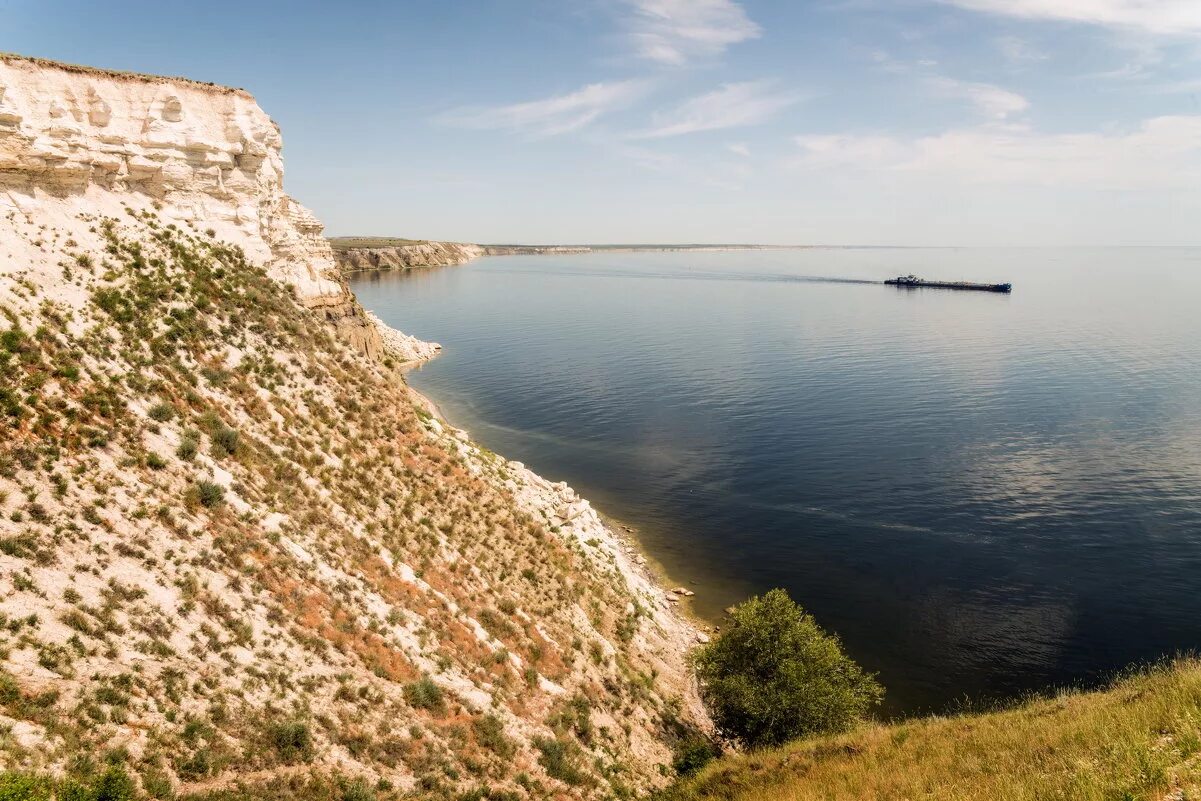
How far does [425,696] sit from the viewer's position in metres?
20.2

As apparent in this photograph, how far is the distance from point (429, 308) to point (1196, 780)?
173836 millimetres

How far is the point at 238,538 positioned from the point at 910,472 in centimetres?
5514

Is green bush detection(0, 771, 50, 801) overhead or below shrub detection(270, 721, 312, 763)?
overhead

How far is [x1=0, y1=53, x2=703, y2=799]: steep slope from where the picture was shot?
49.2ft

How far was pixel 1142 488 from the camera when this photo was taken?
173 feet

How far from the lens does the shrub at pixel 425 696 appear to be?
19922mm

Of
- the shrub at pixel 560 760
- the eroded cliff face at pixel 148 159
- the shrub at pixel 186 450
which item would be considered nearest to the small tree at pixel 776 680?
the shrub at pixel 560 760

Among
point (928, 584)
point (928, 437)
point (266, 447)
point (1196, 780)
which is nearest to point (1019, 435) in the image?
point (928, 437)

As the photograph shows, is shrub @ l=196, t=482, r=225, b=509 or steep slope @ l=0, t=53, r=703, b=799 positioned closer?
steep slope @ l=0, t=53, r=703, b=799

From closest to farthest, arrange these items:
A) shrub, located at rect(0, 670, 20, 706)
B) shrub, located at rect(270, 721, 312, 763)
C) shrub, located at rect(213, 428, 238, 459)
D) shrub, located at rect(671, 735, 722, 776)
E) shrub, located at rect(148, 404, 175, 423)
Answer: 1. shrub, located at rect(0, 670, 20, 706)
2. shrub, located at rect(270, 721, 312, 763)
3. shrub, located at rect(148, 404, 175, 423)
4. shrub, located at rect(213, 428, 238, 459)
5. shrub, located at rect(671, 735, 722, 776)

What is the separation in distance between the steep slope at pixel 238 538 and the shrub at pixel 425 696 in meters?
0.09

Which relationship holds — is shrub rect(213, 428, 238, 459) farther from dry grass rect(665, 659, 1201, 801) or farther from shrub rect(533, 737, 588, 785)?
dry grass rect(665, 659, 1201, 801)

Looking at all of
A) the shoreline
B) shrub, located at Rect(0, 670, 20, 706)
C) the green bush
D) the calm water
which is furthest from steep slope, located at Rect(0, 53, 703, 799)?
the calm water

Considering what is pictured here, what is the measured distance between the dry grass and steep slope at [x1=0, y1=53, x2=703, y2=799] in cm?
532
